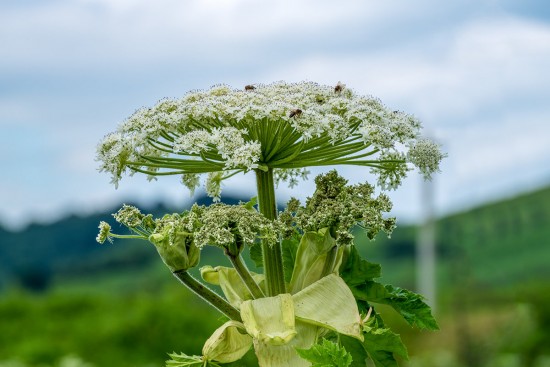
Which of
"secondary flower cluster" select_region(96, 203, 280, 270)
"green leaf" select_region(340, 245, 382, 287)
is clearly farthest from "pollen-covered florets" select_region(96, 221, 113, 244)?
"green leaf" select_region(340, 245, 382, 287)

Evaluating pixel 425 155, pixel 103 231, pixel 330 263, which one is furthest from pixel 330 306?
pixel 103 231

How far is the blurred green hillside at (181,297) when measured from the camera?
19094mm

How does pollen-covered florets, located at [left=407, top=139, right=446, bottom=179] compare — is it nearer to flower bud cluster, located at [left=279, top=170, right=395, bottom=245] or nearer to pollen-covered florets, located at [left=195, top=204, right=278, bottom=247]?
flower bud cluster, located at [left=279, top=170, right=395, bottom=245]

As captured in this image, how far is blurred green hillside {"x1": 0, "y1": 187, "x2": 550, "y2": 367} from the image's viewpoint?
19094 millimetres

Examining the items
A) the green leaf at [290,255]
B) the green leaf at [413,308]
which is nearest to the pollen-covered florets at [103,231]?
the green leaf at [290,255]

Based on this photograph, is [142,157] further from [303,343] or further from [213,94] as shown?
[303,343]

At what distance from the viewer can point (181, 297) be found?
3453 centimetres

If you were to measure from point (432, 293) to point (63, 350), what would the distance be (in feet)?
40.5

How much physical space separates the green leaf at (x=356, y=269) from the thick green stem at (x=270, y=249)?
14.3 inches

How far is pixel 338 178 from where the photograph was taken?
132 inches

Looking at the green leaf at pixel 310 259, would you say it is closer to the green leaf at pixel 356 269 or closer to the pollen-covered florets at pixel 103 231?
the green leaf at pixel 356 269

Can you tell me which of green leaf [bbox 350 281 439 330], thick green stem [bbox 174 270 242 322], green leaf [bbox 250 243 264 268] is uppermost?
green leaf [bbox 250 243 264 268]

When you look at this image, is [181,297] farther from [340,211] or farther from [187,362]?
[340,211]

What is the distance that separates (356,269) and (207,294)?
0.67 meters
